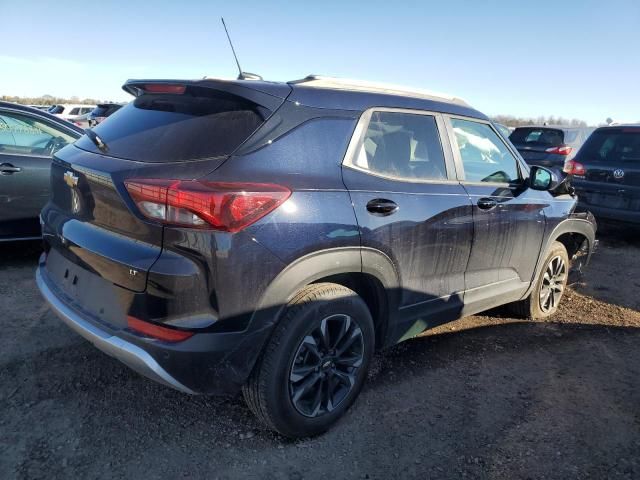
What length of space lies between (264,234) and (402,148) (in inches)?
47.3

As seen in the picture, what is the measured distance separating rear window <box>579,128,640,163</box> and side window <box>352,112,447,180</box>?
4965 mm

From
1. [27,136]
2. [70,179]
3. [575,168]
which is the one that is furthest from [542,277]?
[27,136]

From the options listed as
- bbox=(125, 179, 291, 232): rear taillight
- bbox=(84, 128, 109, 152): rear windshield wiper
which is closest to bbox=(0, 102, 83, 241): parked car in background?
bbox=(84, 128, 109, 152): rear windshield wiper

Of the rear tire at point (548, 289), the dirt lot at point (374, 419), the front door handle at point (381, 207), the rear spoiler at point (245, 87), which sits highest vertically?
the rear spoiler at point (245, 87)

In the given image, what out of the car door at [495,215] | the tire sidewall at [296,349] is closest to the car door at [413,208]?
the car door at [495,215]

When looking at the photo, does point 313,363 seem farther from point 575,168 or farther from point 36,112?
point 575,168

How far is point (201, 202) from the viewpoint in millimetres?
2178

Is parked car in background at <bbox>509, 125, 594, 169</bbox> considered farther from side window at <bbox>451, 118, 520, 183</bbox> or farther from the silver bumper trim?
the silver bumper trim

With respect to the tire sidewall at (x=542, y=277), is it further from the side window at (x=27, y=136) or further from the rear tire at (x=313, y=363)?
the side window at (x=27, y=136)

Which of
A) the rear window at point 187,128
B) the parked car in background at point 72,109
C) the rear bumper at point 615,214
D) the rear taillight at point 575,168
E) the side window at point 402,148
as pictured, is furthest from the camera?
the parked car in background at point 72,109

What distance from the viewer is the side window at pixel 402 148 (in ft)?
9.35

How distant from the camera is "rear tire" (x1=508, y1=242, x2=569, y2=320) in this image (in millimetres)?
4395

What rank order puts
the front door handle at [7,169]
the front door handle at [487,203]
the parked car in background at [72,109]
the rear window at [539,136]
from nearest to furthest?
the front door handle at [487,203]
the front door handle at [7,169]
the rear window at [539,136]
the parked car in background at [72,109]

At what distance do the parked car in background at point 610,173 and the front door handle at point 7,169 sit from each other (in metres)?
7.02
